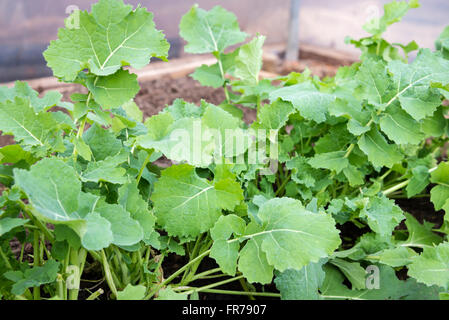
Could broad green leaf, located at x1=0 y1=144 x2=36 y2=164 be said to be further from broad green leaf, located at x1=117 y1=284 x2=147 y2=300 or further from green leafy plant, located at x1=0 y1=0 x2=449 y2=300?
broad green leaf, located at x1=117 y1=284 x2=147 y2=300

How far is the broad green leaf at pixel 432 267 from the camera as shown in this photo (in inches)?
40.5

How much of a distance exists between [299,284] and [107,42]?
0.73 metres

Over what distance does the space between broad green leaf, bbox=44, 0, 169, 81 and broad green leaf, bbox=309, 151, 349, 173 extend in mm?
525

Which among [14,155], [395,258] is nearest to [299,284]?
[395,258]

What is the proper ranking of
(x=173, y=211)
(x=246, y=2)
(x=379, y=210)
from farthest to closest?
(x=246, y=2), (x=379, y=210), (x=173, y=211)

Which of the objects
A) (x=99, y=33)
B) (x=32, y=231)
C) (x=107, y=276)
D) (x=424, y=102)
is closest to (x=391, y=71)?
(x=424, y=102)

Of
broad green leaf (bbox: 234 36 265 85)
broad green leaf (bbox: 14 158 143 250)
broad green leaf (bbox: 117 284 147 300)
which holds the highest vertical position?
broad green leaf (bbox: 234 36 265 85)

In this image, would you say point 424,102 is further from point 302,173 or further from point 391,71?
point 302,173

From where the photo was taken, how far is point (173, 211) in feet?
3.57

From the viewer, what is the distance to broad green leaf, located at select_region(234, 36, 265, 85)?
1423mm

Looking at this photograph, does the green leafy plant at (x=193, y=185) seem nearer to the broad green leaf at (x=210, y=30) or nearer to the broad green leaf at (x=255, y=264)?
the broad green leaf at (x=255, y=264)

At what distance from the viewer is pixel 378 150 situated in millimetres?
1281

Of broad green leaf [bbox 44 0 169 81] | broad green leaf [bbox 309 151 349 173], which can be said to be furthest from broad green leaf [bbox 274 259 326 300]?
broad green leaf [bbox 44 0 169 81]
